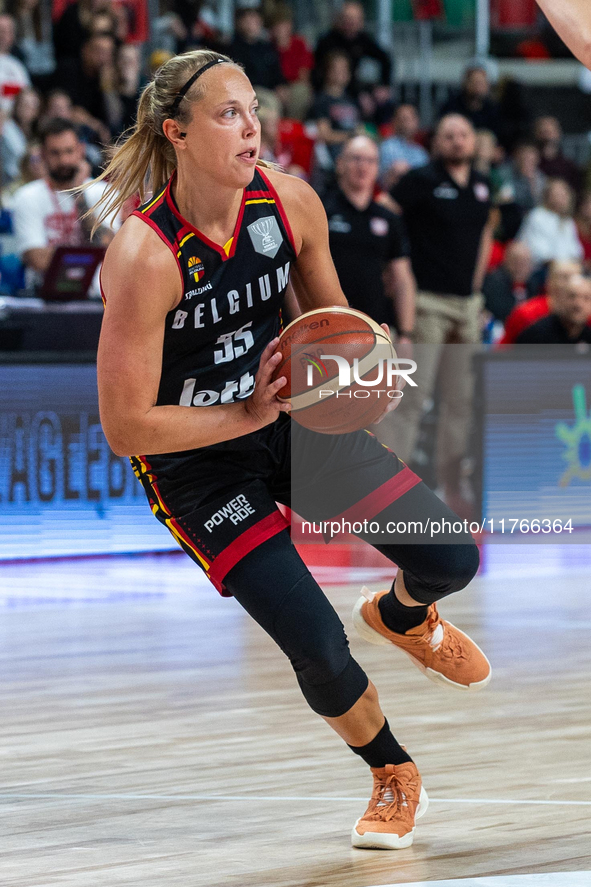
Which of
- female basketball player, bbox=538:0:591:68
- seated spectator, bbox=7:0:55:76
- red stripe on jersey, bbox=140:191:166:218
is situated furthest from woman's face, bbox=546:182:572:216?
female basketball player, bbox=538:0:591:68

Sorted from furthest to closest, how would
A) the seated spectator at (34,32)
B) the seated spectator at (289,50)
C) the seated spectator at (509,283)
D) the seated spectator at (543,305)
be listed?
the seated spectator at (289,50) → the seated spectator at (34,32) → the seated spectator at (509,283) → the seated spectator at (543,305)

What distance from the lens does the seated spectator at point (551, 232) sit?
37.8ft

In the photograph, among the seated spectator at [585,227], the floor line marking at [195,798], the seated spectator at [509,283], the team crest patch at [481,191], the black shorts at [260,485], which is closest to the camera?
the black shorts at [260,485]

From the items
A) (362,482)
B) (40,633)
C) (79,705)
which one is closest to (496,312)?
(40,633)

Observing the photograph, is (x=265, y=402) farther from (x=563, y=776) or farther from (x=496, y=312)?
(x=496, y=312)

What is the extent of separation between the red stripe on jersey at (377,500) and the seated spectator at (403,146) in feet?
28.6

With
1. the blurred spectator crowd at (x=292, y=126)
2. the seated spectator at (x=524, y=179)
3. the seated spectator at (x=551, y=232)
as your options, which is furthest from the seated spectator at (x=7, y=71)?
the seated spectator at (x=524, y=179)

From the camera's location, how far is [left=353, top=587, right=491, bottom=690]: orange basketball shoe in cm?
357

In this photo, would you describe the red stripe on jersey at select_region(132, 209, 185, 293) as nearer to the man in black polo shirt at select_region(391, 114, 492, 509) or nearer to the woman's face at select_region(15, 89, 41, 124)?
the man in black polo shirt at select_region(391, 114, 492, 509)

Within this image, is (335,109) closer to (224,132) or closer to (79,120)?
(79,120)

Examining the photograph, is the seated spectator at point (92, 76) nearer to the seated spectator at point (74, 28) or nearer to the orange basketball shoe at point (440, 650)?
the seated spectator at point (74, 28)

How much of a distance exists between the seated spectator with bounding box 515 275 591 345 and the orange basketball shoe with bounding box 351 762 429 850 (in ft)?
17.6

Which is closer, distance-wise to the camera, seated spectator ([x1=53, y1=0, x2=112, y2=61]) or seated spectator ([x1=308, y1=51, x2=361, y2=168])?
seated spectator ([x1=308, y1=51, x2=361, y2=168])

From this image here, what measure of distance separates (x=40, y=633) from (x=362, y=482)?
9.74 ft
